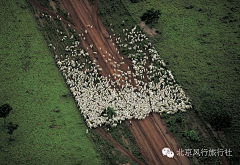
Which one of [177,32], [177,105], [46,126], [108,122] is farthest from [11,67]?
[177,32]

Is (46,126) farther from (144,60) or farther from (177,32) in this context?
(177,32)

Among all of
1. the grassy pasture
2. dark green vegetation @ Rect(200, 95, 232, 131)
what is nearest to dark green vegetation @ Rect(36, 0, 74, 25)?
the grassy pasture

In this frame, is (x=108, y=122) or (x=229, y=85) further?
(x=229, y=85)

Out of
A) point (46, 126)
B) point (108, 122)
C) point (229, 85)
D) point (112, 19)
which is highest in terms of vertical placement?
point (112, 19)

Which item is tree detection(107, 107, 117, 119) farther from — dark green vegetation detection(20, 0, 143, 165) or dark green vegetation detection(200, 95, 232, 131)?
dark green vegetation detection(200, 95, 232, 131)

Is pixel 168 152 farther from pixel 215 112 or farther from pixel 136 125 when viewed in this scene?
pixel 215 112

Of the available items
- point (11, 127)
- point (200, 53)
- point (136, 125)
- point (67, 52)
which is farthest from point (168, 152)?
point (67, 52)

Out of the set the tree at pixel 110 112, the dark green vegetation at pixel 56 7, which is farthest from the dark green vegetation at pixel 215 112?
the dark green vegetation at pixel 56 7

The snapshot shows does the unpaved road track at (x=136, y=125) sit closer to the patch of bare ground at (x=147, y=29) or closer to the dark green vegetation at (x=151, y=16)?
the patch of bare ground at (x=147, y=29)
